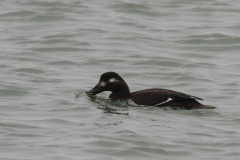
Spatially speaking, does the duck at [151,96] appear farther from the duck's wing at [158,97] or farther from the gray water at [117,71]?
the gray water at [117,71]

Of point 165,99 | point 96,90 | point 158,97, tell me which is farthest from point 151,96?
point 96,90

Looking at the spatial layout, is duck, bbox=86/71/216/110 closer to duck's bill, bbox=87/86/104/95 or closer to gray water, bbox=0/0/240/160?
duck's bill, bbox=87/86/104/95

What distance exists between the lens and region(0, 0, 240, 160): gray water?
798 cm

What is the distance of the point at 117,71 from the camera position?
13430 millimetres

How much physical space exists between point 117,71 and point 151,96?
3360 mm

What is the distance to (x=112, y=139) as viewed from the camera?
815 centimetres

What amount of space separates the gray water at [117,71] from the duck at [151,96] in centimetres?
14

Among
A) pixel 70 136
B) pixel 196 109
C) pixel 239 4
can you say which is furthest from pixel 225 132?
pixel 239 4

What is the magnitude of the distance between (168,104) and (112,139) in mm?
2113

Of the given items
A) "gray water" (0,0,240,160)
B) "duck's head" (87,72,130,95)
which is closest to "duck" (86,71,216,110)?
"duck's head" (87,72,130,95)

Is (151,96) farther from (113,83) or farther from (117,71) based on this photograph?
(117,71)

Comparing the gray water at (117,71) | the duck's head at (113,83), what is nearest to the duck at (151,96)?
the duck's head at (113,83)

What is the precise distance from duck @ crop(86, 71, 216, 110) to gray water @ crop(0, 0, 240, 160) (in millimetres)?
139

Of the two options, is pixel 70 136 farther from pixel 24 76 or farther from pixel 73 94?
pixel 24 76
